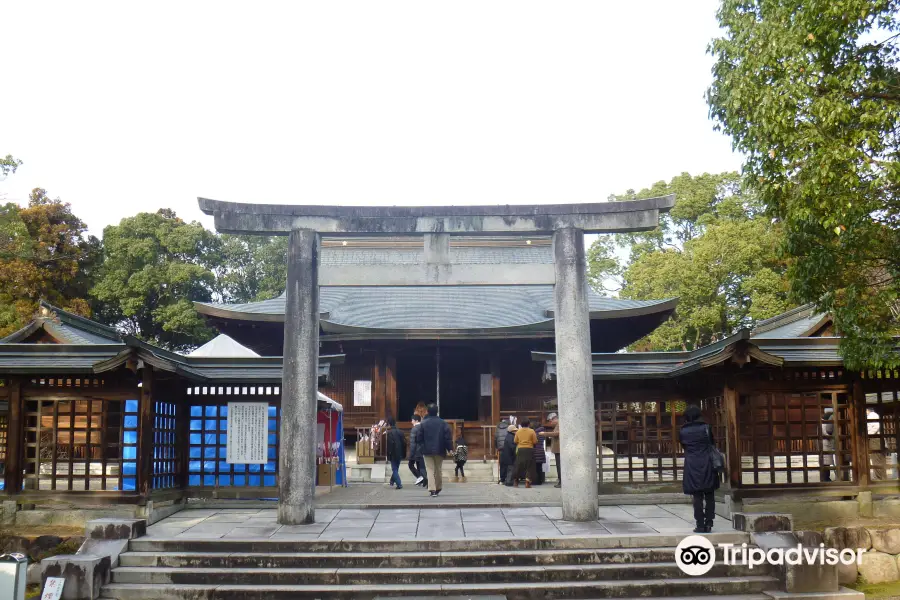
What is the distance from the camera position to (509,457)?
17328mm

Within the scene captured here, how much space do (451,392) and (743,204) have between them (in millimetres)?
15154

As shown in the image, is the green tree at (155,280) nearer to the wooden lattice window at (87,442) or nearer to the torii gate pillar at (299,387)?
the wooden lattice window at (87,442)

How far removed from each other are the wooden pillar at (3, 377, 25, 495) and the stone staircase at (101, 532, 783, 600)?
387 cm

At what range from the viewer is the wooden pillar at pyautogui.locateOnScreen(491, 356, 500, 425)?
77.9ft

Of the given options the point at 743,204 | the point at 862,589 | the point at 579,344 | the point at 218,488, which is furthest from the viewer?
the point at 743,204

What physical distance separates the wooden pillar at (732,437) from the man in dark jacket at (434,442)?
4776mm

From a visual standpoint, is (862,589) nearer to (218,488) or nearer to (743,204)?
(218,488)

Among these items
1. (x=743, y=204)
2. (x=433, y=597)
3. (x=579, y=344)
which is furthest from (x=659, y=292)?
(x=433, y=597)

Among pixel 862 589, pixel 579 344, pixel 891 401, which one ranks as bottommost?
pixel 862 589

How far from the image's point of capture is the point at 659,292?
96.3 ft

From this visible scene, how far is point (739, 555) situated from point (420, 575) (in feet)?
13.0

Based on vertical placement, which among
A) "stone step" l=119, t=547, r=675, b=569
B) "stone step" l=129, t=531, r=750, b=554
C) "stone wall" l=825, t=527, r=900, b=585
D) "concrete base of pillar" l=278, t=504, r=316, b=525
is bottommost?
"stone wall" l=825, t=527, r=900, b=585

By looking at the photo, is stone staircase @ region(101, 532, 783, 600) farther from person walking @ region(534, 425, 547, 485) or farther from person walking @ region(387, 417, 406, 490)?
person walking @ region(534, 425, 547, 485)

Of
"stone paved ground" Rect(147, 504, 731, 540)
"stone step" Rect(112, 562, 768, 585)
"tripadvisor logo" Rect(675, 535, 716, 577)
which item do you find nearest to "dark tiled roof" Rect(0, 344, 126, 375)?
"stone paved ground" Rect(147, 504, 731, 540)
